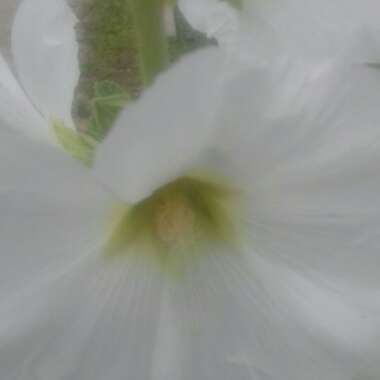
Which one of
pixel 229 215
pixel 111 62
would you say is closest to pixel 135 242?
pixel 229 215

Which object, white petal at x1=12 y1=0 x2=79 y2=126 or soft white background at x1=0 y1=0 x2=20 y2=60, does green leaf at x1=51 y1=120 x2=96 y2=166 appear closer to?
white petal at x1=12 y1=0 x2=79 y2=126

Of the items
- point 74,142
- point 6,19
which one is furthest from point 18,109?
point 6,19

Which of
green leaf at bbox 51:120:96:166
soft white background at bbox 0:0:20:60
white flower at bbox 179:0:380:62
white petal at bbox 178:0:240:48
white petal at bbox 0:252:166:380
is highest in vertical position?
white petal at bbox 178:0:240:48

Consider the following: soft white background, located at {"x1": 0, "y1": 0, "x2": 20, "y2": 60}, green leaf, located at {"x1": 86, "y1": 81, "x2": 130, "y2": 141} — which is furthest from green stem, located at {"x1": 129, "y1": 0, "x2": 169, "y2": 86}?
soft white background, located at {"x1": 0, "y1": 0, "x2": 20, "y2": 60}

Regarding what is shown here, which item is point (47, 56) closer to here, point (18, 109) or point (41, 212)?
point (18, 109)

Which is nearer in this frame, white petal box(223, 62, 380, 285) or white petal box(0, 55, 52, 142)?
white petal box(223, 62, 380, 285)

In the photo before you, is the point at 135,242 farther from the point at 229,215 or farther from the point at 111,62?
the point at 111,62
